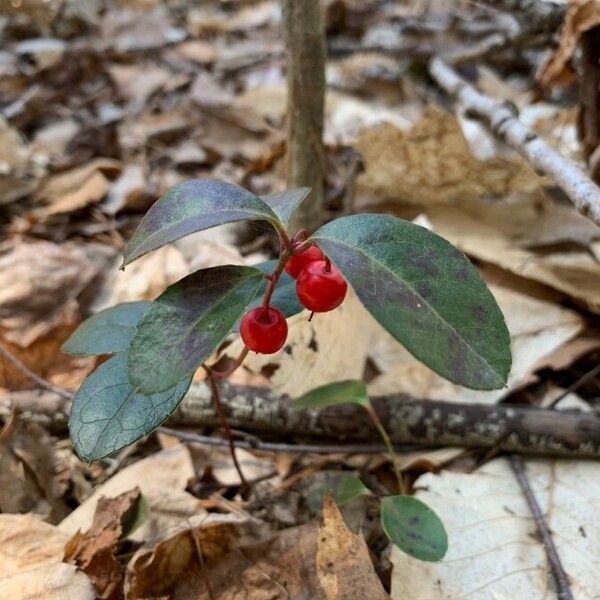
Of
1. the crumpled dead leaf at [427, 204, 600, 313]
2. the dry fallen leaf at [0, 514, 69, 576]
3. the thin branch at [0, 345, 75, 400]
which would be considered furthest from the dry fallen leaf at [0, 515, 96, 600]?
the crumpled dead leaf at [427, 204, 600, 313]

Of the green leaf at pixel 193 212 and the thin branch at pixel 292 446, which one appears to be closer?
the green leaf at pixel 193 212

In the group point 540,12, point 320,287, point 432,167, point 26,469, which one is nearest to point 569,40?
point 540,12

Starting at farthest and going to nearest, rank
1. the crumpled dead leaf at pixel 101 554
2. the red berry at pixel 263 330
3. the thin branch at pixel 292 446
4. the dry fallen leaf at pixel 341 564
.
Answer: the thin branch at pixel 292 446 → the crumpled dead leaf at pixel 101 554 → the dry fallen leaf at pixel 341 564 → the red berry at pixel 263 330

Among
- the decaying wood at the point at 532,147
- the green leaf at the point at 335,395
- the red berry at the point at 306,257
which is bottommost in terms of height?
the green leaf at the point at 335,395

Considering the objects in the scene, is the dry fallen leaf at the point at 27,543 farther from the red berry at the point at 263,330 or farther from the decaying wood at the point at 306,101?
the decaying wood at the point at 306,101

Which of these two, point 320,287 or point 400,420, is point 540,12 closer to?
point 400,420

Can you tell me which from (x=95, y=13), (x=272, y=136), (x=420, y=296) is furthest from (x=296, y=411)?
(x=95, y=13)

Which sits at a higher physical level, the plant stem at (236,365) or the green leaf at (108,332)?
the green leaf at (108,332)

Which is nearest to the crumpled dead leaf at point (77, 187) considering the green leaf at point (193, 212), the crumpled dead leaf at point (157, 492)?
the crumpled dead leaf at point (157, 492)

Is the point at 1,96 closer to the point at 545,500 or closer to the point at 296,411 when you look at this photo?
the point at 296,411
